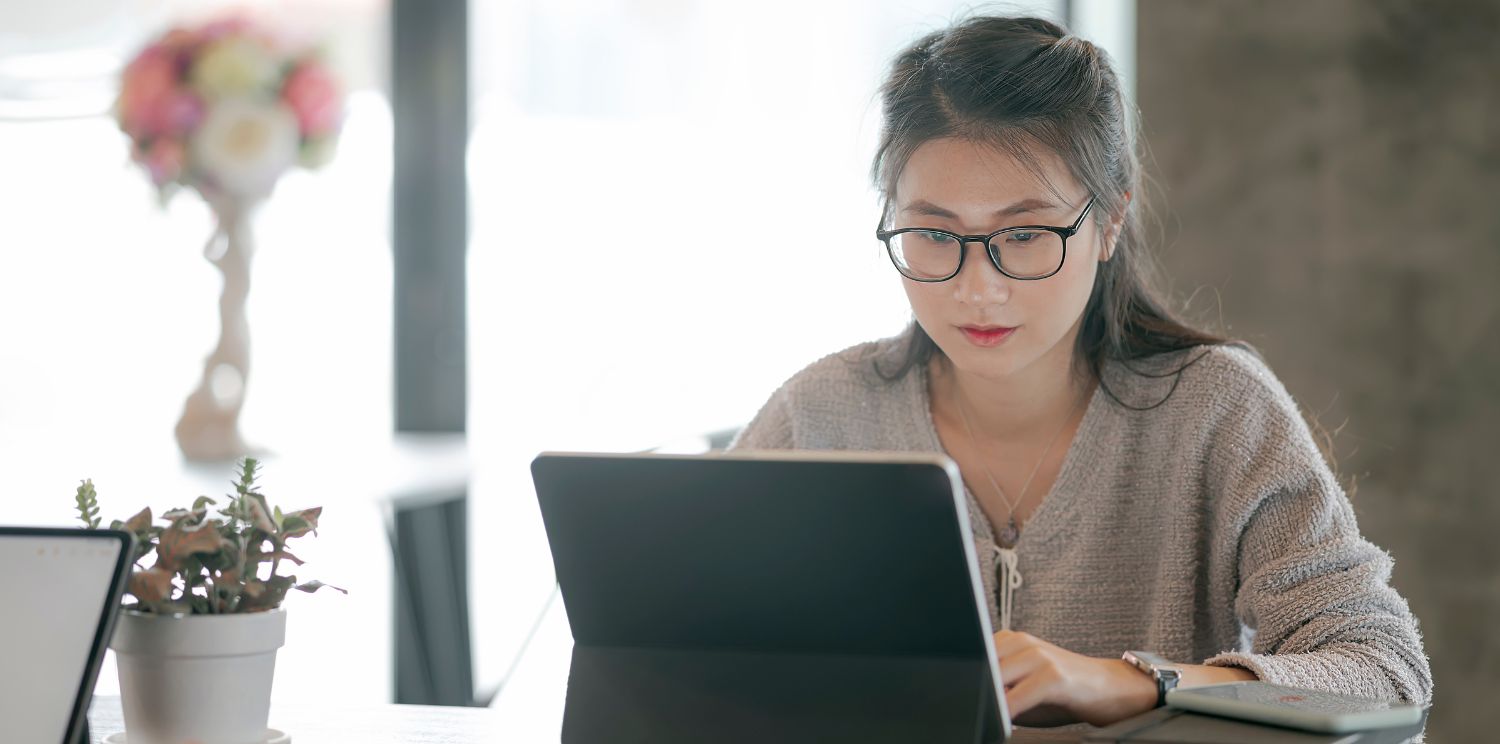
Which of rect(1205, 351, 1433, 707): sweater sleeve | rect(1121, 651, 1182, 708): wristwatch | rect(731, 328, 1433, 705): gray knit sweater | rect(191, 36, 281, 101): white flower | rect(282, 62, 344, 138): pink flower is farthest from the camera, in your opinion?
rect(282, 62, 344, 138): pink flower

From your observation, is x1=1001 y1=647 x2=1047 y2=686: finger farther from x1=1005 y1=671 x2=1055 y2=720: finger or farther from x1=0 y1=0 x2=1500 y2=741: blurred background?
x1=0 y1=0 x2=1500 y2=741: blurred background

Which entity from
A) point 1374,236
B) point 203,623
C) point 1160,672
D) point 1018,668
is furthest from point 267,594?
point 1374,236

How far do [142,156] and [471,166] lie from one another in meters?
0.79

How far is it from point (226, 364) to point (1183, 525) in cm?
158

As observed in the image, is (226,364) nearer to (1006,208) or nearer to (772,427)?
(772,427)

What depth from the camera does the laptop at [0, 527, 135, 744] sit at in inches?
37.6

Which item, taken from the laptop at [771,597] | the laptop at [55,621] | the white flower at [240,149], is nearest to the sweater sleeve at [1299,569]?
the laptop at [771,597]

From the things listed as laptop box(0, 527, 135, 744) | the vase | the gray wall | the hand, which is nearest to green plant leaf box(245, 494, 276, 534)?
laptop box(0, 527, 135, 744)

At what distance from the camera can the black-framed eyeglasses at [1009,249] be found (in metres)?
1.48

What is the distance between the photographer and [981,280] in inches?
58.4

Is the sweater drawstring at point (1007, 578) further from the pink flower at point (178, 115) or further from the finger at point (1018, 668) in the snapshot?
the pink flower at point (178, 115)

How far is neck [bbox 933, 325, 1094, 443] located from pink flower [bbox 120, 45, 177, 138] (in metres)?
1.38

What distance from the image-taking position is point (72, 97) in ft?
8.61

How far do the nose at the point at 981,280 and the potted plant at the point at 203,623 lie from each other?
710 mm
